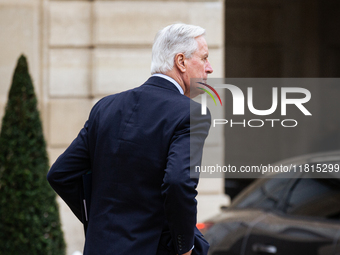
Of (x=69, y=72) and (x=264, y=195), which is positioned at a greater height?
(x=69, y=72)

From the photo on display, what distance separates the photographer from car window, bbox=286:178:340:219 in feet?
11.8

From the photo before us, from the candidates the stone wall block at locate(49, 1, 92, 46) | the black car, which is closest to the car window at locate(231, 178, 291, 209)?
the black car

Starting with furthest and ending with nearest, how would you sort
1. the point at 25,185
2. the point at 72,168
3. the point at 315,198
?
the point at 25,185 < the point at 315,198 < the point at 72,168

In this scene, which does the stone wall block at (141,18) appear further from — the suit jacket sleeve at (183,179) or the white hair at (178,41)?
the suit jacket sleeve at (183,179)

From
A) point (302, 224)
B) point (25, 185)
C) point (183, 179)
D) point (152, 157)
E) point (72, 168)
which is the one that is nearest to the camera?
point (183, 179)

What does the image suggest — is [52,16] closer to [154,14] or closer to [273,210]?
[154,14]

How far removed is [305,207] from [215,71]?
2615mm

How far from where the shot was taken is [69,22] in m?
5.91

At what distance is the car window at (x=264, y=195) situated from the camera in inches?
157

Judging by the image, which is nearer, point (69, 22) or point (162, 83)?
point (162, 83)

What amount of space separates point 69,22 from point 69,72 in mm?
580

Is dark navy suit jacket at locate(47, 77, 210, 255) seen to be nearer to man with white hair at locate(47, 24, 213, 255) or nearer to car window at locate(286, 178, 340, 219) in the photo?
man with white hair at locate(47, 24, 213, 255)

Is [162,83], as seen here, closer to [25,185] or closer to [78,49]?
[25,185]

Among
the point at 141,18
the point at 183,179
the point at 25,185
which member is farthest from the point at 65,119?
the point at 183,179
